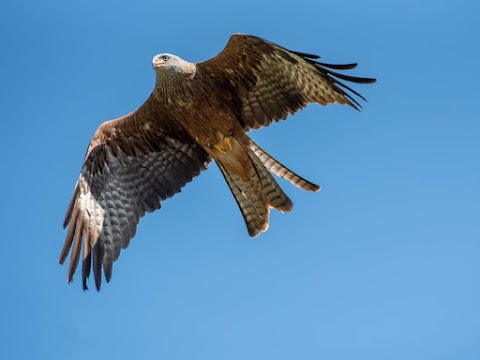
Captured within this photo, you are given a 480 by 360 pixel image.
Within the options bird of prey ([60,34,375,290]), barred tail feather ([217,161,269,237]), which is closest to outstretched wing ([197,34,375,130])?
bird of prey ([60,34,375,290])

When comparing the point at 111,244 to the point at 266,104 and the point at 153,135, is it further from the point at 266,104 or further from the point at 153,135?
the point at 266,104

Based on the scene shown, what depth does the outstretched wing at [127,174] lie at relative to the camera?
953 cm

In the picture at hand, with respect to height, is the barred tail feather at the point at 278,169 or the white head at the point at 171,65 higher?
the white head at the point at 171,65

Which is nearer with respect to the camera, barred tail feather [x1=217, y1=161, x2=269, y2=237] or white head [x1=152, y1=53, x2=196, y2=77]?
white head [x1=152, y1=53, x2=196, y2=77]

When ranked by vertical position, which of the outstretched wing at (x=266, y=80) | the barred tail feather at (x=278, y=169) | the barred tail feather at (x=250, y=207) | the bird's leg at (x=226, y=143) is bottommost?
the barred tail feather at (x=250, y=207)

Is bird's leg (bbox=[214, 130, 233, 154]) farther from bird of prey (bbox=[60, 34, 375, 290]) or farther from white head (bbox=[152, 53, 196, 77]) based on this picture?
white head (bbox=[152, 53, 196, 77])

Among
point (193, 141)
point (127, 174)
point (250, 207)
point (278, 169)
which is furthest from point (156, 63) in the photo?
point (250, 207)

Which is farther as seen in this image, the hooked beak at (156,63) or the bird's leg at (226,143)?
the bird's leg at (226,143)

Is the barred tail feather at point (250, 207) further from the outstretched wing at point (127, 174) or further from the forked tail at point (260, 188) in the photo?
the outstretched wing at point (127, 174)

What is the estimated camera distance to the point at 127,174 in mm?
9906

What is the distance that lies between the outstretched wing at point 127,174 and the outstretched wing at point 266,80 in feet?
2.90

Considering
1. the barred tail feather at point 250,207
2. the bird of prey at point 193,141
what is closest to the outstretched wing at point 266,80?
the bird of prey at point 193,141

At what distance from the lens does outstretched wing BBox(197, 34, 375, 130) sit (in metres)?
8.78

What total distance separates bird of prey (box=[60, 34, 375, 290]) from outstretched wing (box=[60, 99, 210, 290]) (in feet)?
0.04
